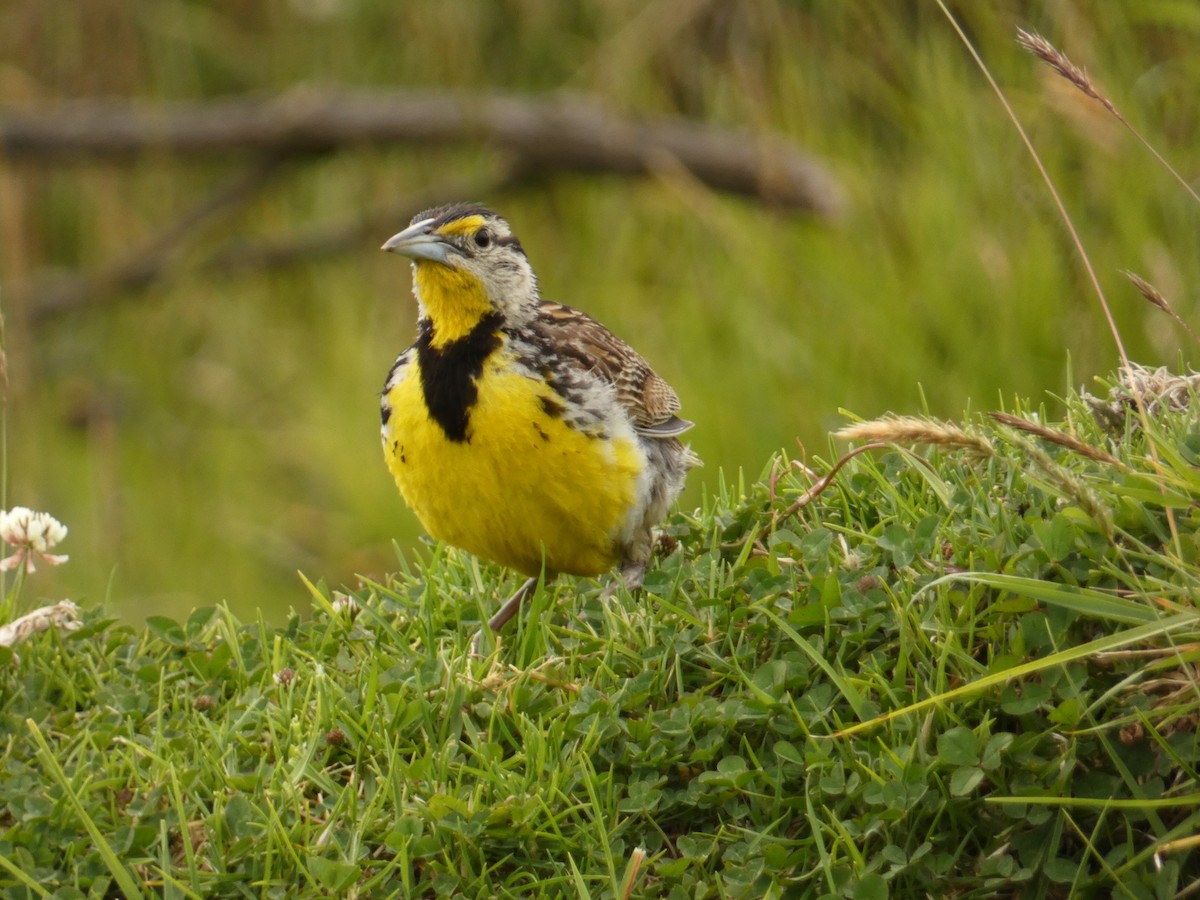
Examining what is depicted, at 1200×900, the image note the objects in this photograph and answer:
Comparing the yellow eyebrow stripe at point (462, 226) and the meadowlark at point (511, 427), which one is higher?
the yellow eyebrow stripe at point (462, 226)

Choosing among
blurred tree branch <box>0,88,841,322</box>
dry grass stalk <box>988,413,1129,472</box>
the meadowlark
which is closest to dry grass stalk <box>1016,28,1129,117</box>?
dry grass stalk <box>988,413,1129,472</box>

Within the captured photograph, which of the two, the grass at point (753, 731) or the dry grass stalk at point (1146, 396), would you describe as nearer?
the grass at point (753, 731)

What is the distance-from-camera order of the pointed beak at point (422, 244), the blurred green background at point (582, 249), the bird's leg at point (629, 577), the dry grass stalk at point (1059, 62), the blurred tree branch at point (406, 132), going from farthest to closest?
the blurred tree branch at point (406, 132) → the blurred green background at point (582, 249) → the pointed beak at point (422, 244) → the bird's leg at point (629, 577) → the dry grass stalk at point (1059, 62)

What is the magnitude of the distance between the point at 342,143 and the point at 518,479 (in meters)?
6.95

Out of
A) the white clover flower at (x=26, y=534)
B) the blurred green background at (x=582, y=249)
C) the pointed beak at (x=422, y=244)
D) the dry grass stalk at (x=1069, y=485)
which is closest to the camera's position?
the dry grass stalk at (x=1069, y=485)

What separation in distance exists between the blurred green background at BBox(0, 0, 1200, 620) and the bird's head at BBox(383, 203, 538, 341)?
6.12ft

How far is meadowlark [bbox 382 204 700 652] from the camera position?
4.21m

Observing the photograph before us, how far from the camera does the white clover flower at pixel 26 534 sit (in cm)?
427

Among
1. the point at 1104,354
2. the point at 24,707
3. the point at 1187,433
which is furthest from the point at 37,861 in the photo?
the point at 1104,354

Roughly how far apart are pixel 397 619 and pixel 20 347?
7.61 metres

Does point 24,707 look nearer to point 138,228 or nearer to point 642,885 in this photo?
point 642,885

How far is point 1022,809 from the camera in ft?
10.5

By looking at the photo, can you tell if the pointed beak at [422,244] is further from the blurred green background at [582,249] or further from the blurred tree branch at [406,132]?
the blurred tree branch at [406,132]

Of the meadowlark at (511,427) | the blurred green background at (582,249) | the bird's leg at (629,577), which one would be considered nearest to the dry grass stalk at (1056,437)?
the bird's leg at (629,577)
